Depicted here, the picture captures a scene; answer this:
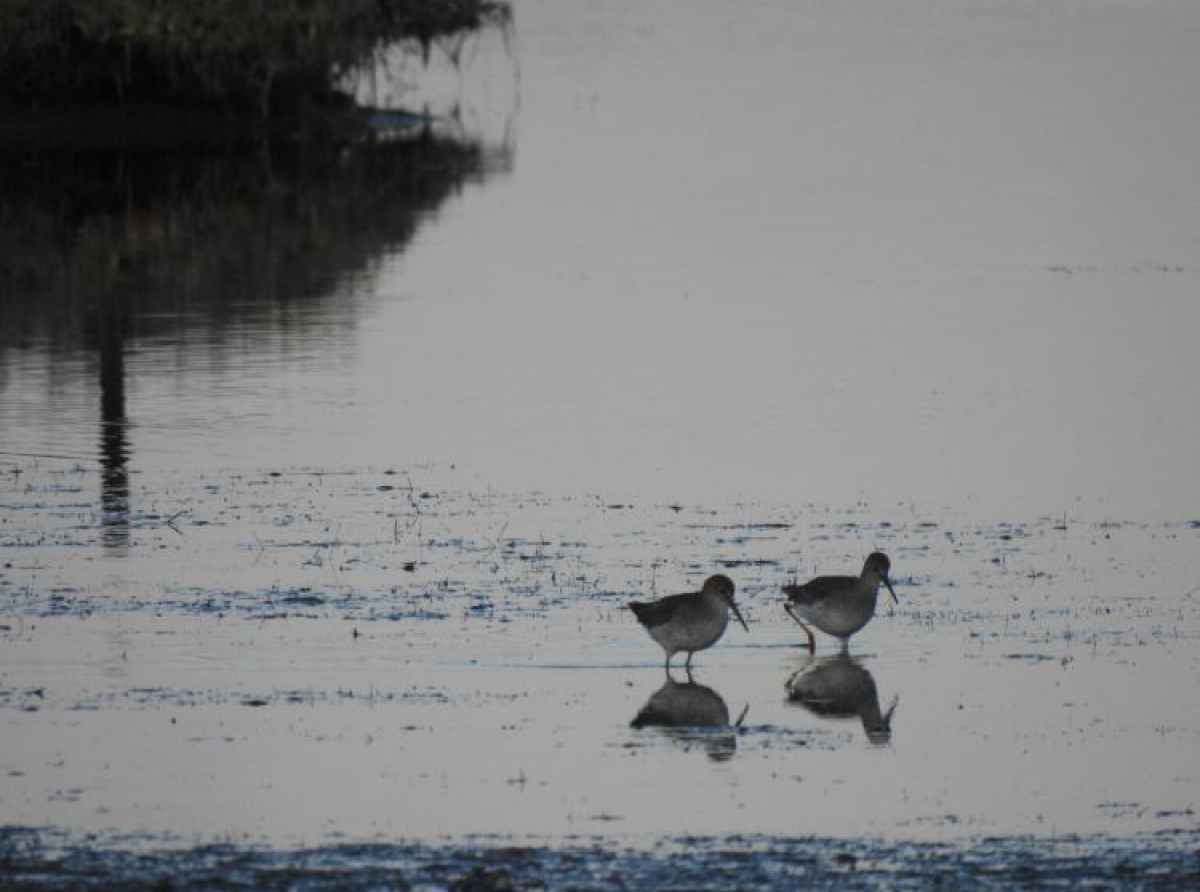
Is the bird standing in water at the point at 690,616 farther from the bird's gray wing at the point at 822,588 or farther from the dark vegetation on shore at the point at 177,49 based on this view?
the dark vegetation on shore at the point at 177,49

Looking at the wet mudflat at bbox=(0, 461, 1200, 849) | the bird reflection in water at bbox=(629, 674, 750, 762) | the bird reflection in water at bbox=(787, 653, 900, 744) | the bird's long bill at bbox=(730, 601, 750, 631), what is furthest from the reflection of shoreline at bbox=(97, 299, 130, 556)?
the bird reflection in water at bbox=(787, 653, 900, 744)

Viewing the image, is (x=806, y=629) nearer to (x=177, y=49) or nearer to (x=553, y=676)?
(x=553, y=676)

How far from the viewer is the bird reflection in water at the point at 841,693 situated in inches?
516

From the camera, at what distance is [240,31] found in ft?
157

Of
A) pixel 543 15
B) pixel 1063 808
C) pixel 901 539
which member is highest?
pixel 543 15

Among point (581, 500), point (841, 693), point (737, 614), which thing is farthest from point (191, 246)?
point (841, 693)

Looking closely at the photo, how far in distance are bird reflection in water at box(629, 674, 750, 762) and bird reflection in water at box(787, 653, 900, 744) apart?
0.40m

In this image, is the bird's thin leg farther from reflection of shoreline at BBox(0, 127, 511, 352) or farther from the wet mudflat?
reflection of shoreline at BBox(0, 127, 511, 352)

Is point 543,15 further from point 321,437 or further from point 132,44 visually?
point 321,437

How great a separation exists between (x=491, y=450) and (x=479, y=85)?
44915 mm

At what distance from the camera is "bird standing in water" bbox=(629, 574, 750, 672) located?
13898mm

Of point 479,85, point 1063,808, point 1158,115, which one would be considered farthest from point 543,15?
point 1063,808

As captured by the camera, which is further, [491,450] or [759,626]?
[491,450]

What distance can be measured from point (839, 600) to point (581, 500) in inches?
177
